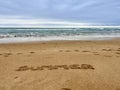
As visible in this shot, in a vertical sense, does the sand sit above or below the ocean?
above

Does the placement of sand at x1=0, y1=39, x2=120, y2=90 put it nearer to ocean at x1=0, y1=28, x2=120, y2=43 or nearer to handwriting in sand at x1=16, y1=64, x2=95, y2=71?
handwriting in sand at x1=16, y1=64, x2=95, y2=71

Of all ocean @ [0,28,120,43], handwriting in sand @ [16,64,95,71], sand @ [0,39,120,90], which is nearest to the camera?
sand @ [0,39,120,90]

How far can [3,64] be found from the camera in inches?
251

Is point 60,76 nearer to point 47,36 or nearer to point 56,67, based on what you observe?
point 56,67

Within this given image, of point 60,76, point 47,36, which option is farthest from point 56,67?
point 47,36

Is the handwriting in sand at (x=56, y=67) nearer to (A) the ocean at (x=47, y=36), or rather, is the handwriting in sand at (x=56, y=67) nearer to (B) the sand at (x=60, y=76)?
(B) the sand at (x=60, y=76)

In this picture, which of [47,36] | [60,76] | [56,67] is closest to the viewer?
[60,76]

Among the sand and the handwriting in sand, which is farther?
the handwriting in sand

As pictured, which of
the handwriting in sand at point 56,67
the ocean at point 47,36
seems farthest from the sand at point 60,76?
the ocean at point 47,36

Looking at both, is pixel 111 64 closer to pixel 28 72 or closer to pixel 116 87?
pixel 116 87

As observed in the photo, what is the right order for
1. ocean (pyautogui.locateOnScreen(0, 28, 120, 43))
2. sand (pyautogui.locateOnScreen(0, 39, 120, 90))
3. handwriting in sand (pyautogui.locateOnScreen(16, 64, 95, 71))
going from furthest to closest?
ocean (pyautogui.locateOnScreen(0, 28, 120, 43)) → handwriting in sand (pyautogui.locateOnScreen(16, 64, 95, 71)) → sand (pyautogui.locateOnScreen(0, 39, 120, 90))

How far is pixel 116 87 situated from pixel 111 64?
2163mm

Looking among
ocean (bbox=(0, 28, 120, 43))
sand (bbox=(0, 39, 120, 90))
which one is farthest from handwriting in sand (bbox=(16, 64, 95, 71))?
ocean (bbox=(0, 28, 120, 43))

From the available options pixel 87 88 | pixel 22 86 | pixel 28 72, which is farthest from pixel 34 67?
pixel 87 88
